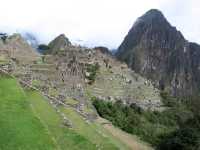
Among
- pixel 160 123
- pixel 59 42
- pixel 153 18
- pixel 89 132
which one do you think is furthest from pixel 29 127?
pixel 153 18

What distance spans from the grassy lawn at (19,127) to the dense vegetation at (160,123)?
13484 mm

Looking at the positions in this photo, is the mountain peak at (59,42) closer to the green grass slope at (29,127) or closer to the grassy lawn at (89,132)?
the grassy lawn at (89,132)

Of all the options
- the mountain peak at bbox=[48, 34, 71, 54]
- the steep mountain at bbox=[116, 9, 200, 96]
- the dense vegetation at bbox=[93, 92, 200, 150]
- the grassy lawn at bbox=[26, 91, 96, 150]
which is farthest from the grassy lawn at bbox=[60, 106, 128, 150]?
the steep mountain at bbox=[116, 9, 200, 96]

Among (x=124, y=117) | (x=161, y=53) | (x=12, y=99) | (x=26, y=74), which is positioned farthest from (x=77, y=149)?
(x=161, y=53)

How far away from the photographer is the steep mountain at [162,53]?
4446 inches

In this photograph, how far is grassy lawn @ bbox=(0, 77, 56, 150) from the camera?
14414mm

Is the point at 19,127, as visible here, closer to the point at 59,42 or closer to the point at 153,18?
the point at 59,42

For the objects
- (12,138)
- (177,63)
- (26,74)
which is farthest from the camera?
(177,63)

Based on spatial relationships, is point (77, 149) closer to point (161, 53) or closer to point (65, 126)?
point (65, 126)

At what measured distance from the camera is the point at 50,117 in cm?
2153

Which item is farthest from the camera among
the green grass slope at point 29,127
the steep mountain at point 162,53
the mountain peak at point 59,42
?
the steep mountain at point 162,53

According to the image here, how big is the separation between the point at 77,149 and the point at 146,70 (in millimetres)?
96304

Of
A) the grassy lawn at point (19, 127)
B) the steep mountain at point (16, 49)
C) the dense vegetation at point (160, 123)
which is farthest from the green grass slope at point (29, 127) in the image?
the steep mountain at point (16, 49)

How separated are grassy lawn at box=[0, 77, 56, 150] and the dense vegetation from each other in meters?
13.5
